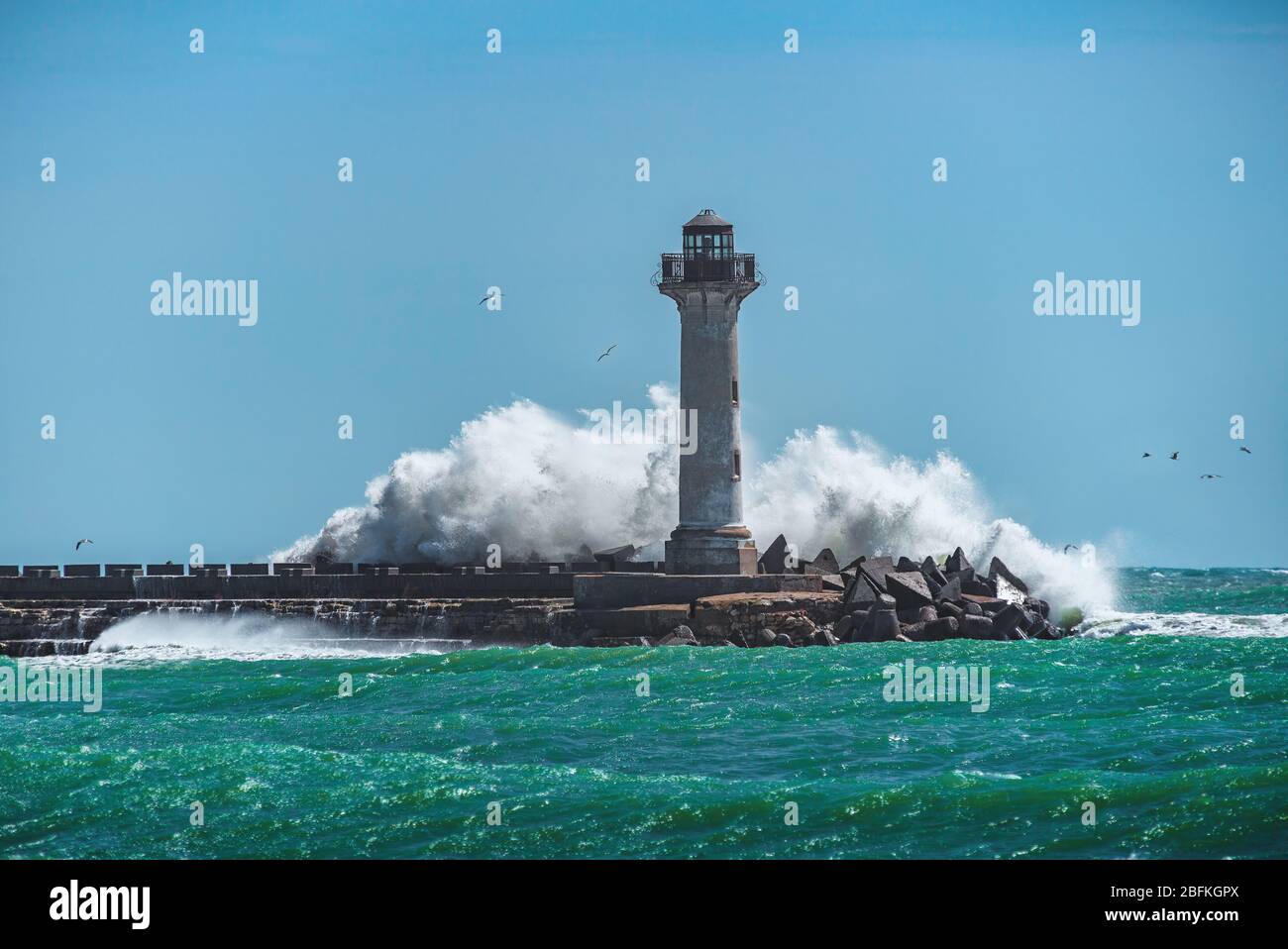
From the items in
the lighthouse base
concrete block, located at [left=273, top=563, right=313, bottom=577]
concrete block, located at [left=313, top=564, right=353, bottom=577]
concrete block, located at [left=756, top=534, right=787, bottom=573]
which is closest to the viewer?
the lighthouse base

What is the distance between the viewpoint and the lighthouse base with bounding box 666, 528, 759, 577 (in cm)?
2791

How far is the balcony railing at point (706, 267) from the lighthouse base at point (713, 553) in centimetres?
412

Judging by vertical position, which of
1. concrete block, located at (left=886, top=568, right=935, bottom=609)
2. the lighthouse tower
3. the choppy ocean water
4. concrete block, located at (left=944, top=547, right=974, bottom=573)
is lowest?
the choppy ocean water

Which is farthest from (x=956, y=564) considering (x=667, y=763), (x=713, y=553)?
(x=667, y=763)

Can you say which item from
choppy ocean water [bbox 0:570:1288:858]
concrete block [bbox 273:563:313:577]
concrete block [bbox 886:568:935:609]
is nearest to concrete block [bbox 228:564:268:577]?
concrete block [bbox 273:563:313:577]

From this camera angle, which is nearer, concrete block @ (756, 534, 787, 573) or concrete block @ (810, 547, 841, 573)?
concrete block @ (756, 534, 787, 573)

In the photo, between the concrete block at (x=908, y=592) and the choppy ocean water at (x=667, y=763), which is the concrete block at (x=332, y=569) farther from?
the concrete block at (x=908, y=592)

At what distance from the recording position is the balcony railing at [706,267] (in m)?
28.2

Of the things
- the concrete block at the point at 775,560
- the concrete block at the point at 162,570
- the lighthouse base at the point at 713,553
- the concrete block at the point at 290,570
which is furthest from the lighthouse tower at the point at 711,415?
the concrete block at the point at 162,570

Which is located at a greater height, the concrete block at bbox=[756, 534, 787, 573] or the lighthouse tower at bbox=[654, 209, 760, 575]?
the lighthouse tower at bbox=[654, 209, 760, 575]

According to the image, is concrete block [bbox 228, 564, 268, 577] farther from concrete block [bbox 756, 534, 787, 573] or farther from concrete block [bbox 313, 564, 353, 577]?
concrete block [bbox 756, 534, 787, 573]

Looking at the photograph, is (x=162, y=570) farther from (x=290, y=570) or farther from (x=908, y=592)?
(x=908, y=592)
